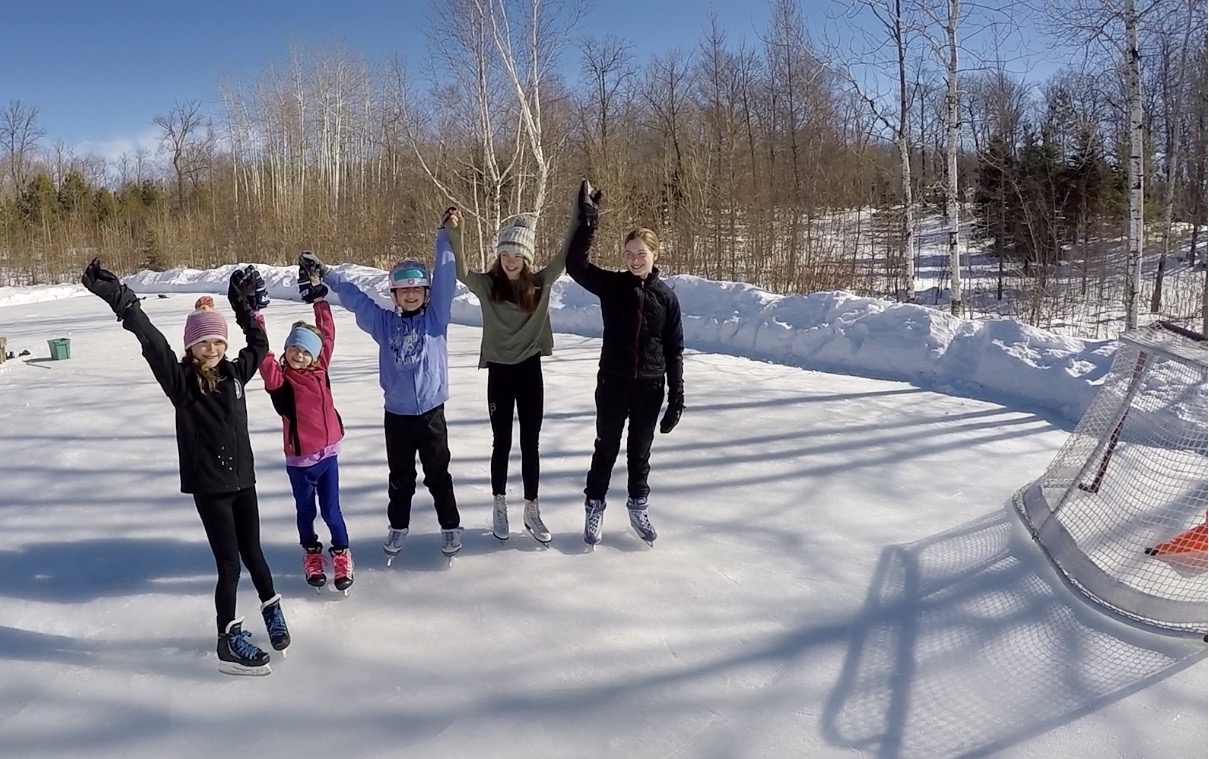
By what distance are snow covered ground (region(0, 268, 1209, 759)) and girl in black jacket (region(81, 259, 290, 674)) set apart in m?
0.16

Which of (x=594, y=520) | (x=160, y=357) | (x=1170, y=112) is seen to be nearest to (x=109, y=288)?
(x=160, y=357)

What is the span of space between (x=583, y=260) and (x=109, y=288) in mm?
1847

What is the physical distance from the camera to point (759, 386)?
23.1 feet

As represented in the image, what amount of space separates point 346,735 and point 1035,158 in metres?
21.0

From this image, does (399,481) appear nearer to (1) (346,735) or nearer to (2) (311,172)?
(1) (346,735)

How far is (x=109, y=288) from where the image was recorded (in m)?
2.39

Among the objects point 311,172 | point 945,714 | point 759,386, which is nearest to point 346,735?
point 945,714

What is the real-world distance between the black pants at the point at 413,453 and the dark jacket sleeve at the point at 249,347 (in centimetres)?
63

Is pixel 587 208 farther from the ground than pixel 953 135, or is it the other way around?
pixel 953 135

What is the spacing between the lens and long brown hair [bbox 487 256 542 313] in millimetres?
A: 3314

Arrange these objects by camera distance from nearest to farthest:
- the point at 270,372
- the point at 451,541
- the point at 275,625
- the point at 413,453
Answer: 1. the point at 275,625
2. the point at 270,372
3. the point at 413,453
4. the point at 451,541

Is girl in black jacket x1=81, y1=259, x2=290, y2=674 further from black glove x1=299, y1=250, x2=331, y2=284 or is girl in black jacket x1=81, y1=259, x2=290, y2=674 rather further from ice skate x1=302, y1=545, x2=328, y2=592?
black glove x1=299, y1=250, x2=331, y2=284

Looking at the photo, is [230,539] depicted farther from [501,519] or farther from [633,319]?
Answer: [633,319]

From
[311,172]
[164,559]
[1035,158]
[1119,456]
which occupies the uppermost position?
[311,172]
